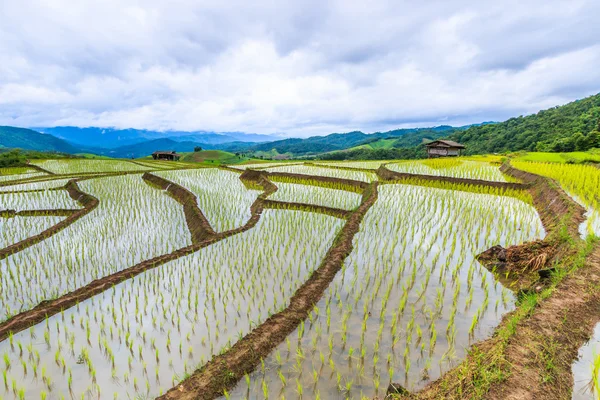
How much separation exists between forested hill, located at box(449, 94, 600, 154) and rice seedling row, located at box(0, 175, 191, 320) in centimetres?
2787

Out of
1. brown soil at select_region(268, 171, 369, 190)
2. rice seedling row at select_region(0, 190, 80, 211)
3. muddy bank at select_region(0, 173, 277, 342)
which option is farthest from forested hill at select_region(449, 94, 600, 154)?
rice seedling row at select_region(0, 190, 80, 211)

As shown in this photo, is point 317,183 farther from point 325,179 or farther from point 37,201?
point 37,201

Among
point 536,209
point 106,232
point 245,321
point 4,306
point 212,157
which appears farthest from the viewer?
point 212,157

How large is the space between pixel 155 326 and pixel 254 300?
1.07 metres

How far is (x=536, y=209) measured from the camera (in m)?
6.99

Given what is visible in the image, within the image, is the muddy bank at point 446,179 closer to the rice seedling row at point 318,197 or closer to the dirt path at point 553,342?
the rice seedling row at point 318,197

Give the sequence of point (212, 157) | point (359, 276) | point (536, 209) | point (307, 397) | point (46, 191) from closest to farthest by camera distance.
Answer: point (307, 397), point (359, 276), point (536, 209), point (46, 191), point (212, 157)

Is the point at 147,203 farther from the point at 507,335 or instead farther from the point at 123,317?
the point at 507,335

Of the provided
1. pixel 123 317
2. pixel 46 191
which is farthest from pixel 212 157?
pixel 123 317

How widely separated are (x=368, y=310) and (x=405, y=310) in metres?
0.38

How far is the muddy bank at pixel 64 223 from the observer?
523cm

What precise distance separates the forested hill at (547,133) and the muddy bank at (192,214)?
88.2 ft

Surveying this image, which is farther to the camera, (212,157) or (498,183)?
(212,157)

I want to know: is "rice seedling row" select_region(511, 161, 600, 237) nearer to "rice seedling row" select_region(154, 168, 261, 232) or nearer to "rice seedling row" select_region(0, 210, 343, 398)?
"rice seedling row" select_region(0, 210, 343, 398)
